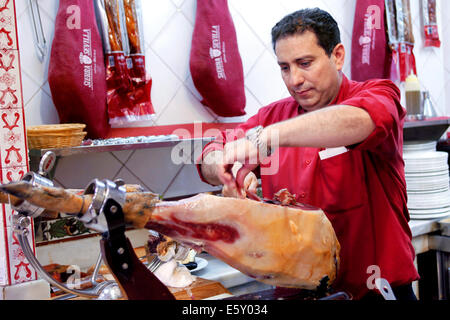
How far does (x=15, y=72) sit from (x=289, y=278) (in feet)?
3.84

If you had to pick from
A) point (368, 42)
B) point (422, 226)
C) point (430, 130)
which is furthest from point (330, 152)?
point (430, 130)

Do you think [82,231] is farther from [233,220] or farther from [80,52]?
[233,220]

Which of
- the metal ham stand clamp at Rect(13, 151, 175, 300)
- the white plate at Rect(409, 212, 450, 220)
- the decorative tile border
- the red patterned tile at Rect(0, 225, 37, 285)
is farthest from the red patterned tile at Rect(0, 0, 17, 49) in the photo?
the white plate at Rect(409, 212, 450, 220)

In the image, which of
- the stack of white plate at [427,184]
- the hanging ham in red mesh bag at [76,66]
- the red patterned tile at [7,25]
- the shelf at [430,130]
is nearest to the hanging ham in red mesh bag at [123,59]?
A: the hanging ham in red mesh bag at [76,66]

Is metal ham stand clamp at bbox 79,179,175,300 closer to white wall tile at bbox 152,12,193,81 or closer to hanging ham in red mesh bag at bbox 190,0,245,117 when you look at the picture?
hanging ham in red mesh bag at bbox 190,0,245,117

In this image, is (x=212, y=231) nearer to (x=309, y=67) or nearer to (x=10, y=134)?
(x=309, y=67)

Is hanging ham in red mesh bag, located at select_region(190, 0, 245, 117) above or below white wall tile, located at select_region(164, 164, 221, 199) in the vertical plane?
above

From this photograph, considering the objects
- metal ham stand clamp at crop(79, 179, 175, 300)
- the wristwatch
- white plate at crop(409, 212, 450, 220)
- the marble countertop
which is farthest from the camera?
white plate at crop(409, 212, 450, 220)

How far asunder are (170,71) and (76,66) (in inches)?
24.0

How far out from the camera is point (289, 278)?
1.12 meters

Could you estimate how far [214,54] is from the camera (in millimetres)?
2381

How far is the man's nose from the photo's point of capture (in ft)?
5.07

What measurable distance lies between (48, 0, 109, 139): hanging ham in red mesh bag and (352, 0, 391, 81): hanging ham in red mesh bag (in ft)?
5.77

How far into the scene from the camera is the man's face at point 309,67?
1.52m
